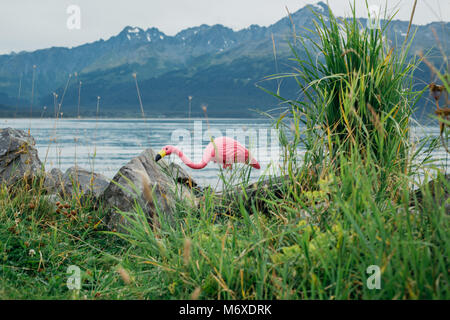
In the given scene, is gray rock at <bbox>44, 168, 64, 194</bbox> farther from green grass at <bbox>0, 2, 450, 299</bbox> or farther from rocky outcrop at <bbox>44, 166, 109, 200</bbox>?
green grass at <bbox>0, 2, 450, 299</bbox>

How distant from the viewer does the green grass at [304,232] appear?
1.85 metres

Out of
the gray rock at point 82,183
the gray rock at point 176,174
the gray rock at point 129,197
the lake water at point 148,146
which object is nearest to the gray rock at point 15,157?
the lake water at point 148,146

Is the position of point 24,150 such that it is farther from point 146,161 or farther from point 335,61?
point 335,61

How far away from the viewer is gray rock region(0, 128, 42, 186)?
4578 millimetres

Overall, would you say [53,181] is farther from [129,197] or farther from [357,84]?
[357,84]

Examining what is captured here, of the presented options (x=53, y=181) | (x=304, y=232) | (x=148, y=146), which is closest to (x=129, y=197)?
(x=53, y=181)

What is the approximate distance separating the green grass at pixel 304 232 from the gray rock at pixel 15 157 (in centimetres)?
38

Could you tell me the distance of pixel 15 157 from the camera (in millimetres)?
4785

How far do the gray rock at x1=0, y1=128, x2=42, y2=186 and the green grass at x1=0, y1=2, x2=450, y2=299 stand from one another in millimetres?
384

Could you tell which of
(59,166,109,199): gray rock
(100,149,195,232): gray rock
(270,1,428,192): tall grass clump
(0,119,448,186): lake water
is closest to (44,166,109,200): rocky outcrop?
(59,166,109,199): gray rock

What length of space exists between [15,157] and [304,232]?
406cm

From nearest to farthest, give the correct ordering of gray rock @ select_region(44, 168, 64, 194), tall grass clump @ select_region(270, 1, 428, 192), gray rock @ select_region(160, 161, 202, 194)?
tall grass clump @ select_region(270, 1, 428, 192) < gray rock @ select_region(160, 161, 202, 194) < gray rock @ select_region(44, 168, 64, 194)

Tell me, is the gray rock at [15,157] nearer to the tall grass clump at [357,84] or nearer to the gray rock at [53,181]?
the gray rock at [53,181]

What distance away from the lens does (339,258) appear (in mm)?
1831
